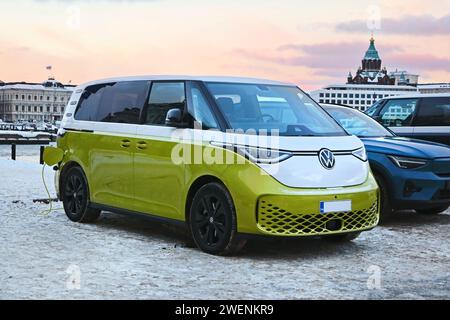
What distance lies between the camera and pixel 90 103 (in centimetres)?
891

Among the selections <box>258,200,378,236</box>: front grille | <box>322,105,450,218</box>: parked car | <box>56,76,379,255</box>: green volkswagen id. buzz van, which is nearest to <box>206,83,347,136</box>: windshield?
<box>56,76,379,255</box>: green volkswagen id. buzz van

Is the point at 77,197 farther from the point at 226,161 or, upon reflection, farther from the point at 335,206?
the point at 335,206

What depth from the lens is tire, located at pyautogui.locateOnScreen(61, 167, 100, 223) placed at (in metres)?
8.83

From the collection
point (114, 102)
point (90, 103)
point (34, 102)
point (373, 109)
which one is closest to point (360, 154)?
point (114, 102)

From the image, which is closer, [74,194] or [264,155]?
[264,155]

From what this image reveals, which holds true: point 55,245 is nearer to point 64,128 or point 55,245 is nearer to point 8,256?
point 8,256

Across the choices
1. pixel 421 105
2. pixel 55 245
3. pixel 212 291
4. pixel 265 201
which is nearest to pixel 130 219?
pixel 55 245

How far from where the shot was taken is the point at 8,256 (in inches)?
269

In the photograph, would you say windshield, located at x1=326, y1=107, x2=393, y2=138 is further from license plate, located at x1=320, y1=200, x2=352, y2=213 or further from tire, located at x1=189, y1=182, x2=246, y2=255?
tire, located at x1=189, y1=182, x2=246, y2=255

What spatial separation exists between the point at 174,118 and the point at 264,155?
3.59ft

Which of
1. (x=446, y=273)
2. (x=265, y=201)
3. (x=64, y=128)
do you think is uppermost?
(x=64, y=128)

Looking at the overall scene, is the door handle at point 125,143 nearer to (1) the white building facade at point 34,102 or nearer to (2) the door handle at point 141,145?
(2) the door handle at point 141,145

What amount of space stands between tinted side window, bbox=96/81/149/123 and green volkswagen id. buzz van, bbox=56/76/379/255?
14 millimetres

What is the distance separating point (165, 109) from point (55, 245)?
1.75m
